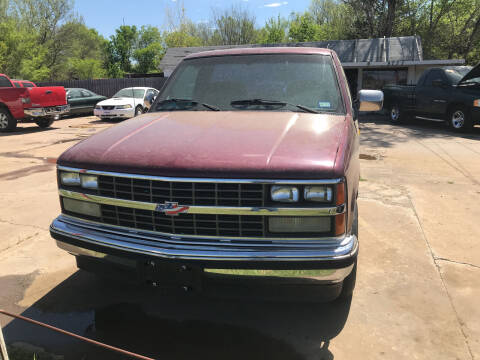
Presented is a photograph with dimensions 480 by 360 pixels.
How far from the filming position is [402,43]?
2373cm

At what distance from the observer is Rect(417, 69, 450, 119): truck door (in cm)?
1233

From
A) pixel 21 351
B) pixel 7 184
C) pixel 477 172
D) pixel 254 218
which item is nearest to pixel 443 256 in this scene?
pixel 254 218

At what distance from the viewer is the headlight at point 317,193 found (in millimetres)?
2184

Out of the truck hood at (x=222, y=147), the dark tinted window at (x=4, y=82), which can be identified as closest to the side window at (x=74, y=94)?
the dark tinted window at (x=4, y=82)

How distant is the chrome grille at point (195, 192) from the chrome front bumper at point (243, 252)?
0.23 m

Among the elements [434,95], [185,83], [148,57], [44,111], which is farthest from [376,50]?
[148,57]

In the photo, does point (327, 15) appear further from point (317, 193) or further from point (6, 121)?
point (317, 193)

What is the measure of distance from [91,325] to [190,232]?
1153 millimetres

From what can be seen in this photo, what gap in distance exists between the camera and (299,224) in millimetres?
2232

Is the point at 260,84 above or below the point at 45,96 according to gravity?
above

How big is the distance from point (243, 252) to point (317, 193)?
0.53 m

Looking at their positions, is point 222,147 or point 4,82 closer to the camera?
point 222,147

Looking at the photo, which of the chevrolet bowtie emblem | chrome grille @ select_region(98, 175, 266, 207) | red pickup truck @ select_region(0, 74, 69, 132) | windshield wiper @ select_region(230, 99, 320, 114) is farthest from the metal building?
the chevrolet bowtie emblem

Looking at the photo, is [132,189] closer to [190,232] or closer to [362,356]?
[190,232]
